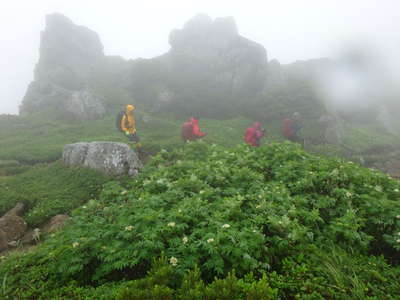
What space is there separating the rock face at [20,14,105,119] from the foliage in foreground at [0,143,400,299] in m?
33.1

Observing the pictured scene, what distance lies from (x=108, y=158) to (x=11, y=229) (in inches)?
225

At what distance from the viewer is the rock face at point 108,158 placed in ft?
45.6

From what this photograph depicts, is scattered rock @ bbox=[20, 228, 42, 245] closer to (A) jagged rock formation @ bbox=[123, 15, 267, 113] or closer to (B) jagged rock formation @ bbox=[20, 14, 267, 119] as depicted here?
(B) jagged rock formation @ bbox=[20, 14, 267, 119]

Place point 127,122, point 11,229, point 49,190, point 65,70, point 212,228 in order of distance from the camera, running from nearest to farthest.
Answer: point 212,228 → point 11,229 → point 49,190 → point 127,122 → point 65,70

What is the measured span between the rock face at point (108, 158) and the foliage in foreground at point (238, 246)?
672 centimetres

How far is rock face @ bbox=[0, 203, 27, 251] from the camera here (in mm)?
8655

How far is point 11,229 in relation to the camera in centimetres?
934

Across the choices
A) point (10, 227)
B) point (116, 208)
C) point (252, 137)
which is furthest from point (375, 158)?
point (10, 227)

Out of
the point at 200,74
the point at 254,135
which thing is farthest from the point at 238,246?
the point at 200,74

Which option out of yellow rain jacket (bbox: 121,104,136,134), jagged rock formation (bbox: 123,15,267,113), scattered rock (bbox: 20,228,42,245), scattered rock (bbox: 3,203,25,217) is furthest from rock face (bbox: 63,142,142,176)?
jagged rock formation (bbox: 123,15,267,113)

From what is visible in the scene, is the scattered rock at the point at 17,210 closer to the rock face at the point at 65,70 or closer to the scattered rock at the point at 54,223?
the scattered rock at the point at 54,223

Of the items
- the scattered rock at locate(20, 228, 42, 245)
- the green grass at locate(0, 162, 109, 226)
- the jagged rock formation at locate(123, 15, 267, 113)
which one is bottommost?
the scattered rock at locate(20, 228, 42, 245)

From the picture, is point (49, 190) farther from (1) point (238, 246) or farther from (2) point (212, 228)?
(1) point (238, 246)

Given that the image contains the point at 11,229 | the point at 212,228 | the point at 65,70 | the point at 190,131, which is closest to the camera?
the point at 212,228
